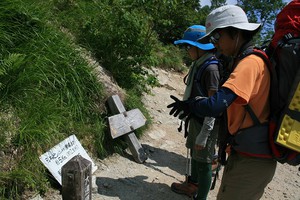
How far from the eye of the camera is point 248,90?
5.97 feet

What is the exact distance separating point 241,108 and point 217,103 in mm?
252

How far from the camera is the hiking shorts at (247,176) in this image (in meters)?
2.08

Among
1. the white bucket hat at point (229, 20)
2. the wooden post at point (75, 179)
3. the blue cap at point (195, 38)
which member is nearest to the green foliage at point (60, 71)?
the wooden post at point (75, 179)

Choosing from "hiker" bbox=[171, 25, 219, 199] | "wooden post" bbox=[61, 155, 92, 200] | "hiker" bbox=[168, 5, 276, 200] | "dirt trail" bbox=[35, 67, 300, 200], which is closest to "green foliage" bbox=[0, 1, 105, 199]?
"dirt trail" bbox=[35, 67, 300, 200]

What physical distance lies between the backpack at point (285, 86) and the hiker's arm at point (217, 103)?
21 centimetres

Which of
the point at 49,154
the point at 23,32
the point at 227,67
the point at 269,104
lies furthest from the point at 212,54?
the point at 23,32

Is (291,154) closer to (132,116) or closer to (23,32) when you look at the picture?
(132,116)

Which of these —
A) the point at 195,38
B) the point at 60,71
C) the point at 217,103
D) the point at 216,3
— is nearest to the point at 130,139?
the point at 60,71

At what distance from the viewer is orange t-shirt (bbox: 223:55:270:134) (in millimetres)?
1820

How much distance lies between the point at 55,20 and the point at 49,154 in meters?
2.23

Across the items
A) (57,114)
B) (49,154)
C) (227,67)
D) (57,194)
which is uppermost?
(227,67)

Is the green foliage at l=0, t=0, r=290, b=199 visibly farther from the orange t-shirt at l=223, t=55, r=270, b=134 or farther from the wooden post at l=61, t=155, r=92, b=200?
the orange t-shirt at l=223, t=55, r=270, b=134

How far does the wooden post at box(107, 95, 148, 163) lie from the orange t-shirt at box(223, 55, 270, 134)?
2.57 metres

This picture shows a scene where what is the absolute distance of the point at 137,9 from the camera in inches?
203
